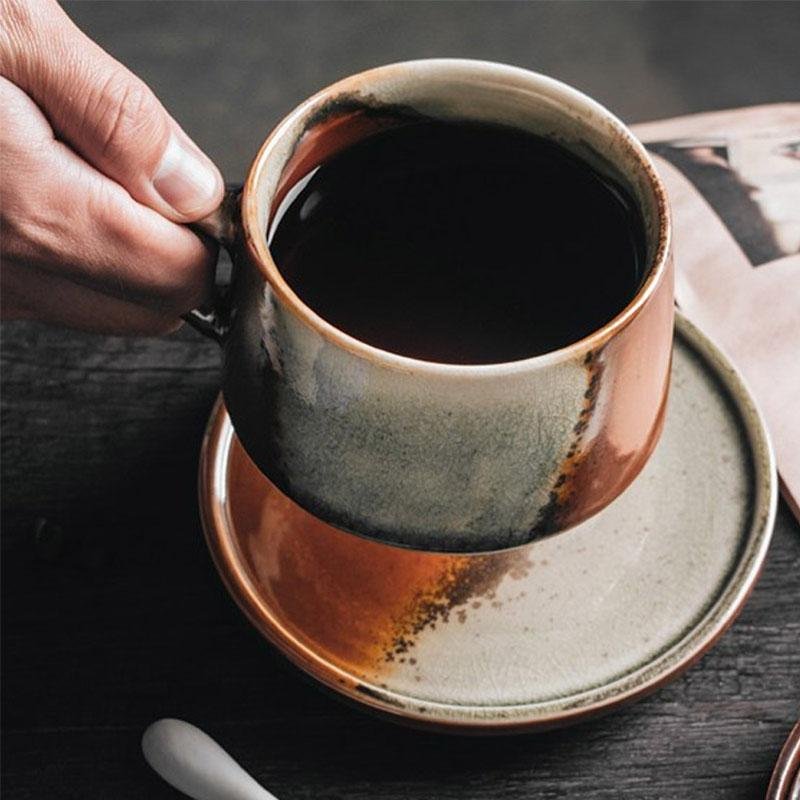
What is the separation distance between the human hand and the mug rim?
0.11 feet

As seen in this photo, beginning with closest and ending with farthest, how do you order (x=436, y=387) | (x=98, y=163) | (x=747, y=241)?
1. (x=436, y=387)
2. (x=98, y=163)
3. (x=747, y=241)

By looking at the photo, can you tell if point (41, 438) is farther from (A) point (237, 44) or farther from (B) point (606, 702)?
(A) point (237, 44)

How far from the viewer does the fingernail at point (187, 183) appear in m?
0.51

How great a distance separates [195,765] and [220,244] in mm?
244

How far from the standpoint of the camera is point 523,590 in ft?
1.95

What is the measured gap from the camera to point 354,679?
557mm

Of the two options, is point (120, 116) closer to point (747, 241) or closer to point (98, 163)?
point (98, 163)

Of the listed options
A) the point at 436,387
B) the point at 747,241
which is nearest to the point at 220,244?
the point at 436,387

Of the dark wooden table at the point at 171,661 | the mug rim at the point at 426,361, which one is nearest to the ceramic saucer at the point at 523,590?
the dark wooden table at the point at 171,661

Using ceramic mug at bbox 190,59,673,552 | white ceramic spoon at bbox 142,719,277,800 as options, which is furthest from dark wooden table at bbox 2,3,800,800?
ceramic mug at bbox 190,59,673,552

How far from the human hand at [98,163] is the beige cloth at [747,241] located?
0.34 metres

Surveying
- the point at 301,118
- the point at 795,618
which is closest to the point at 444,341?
the point at 301,118

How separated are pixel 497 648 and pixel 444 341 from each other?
6.0 inches

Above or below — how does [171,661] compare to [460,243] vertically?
below
